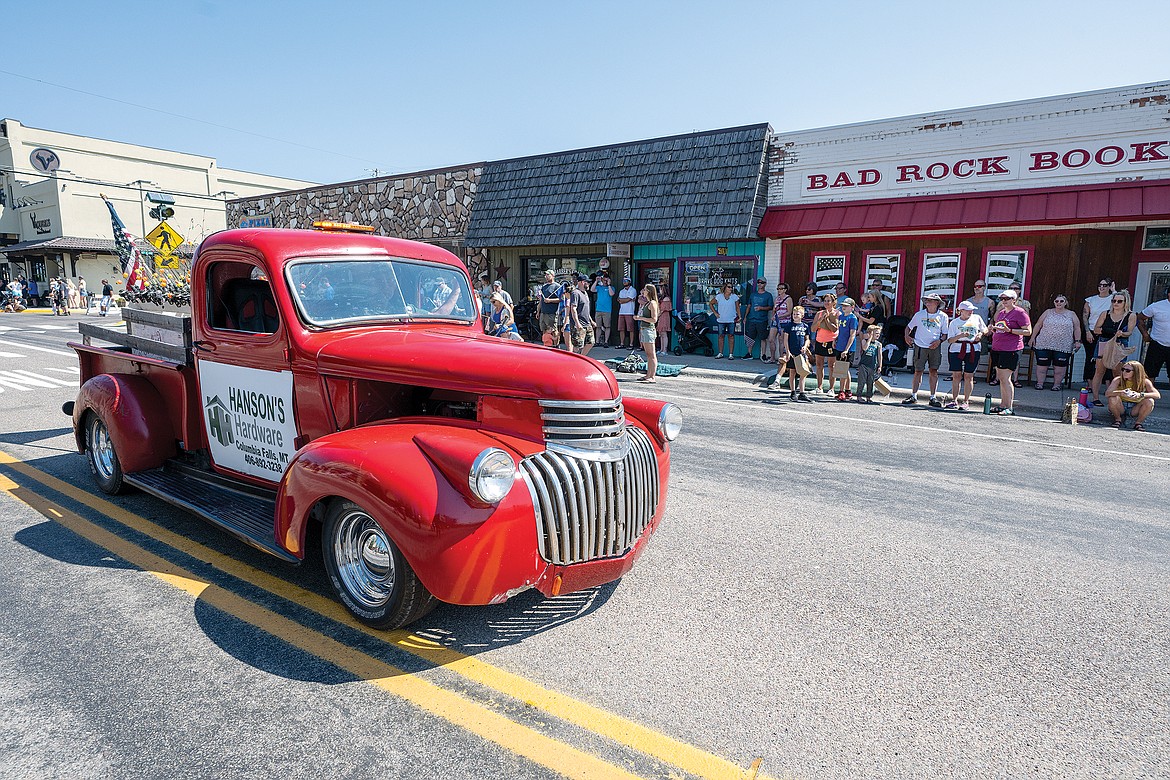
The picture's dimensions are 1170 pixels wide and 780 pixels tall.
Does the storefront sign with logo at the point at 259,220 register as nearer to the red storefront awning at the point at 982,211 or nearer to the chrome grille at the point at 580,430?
the red storefront awning at the point at 982,211

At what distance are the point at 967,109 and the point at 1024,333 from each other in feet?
17.9

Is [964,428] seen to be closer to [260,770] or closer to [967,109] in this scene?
[967,109]

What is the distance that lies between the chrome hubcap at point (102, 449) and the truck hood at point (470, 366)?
2567 mm

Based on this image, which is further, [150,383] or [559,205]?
[559,205]

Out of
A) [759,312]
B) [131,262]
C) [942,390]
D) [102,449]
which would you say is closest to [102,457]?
[102,449]

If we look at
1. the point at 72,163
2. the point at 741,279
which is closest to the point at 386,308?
the point at 741,279

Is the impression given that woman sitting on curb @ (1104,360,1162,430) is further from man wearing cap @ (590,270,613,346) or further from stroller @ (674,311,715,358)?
man wearing cap @ (590,270,613,346)

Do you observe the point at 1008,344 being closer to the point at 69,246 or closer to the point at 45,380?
the point at 45,380

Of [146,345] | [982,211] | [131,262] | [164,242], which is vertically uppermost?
[982,211]

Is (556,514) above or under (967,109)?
under

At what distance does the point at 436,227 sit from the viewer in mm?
21312

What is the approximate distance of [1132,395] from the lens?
9.18 meters

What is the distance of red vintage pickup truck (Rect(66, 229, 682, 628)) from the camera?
9.80 feet

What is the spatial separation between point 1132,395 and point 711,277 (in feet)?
30.3
